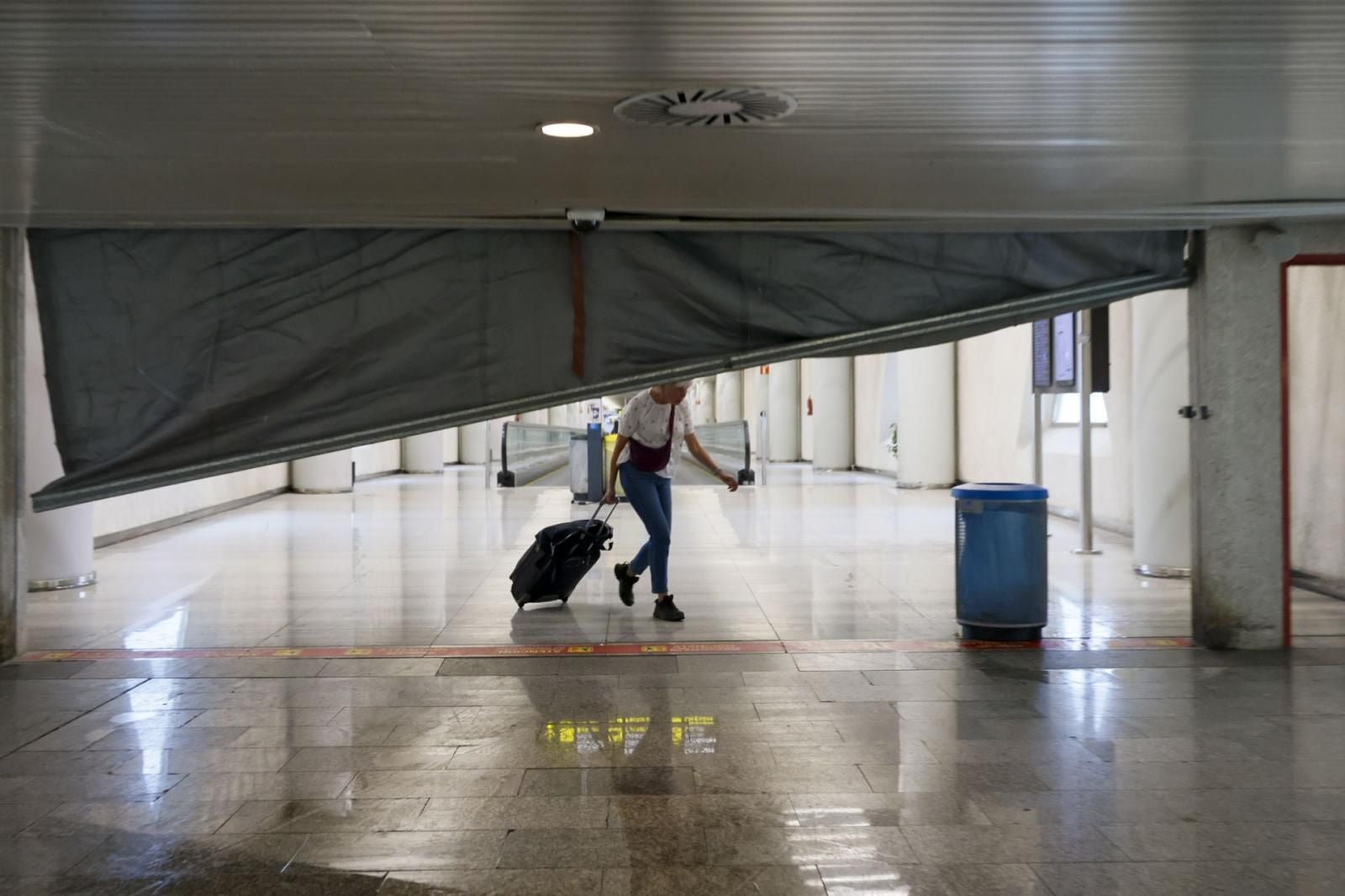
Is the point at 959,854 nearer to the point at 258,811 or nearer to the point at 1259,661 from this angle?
the point at 258,811

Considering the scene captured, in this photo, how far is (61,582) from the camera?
9.58m

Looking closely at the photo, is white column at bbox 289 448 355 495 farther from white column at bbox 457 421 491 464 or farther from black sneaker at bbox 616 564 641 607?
white column at bbox 457 421 491 464

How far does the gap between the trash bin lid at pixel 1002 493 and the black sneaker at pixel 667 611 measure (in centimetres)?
195

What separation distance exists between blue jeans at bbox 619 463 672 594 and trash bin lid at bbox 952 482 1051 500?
1.87m

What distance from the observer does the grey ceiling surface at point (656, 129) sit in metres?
3.42

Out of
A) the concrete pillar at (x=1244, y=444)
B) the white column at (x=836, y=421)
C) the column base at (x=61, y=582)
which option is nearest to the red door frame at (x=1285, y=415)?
the concrete pillar at (x=1244, y=444)

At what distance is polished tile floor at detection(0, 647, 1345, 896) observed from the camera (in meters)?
3.62

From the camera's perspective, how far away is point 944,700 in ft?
18.8

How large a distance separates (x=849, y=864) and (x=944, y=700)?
221 cm

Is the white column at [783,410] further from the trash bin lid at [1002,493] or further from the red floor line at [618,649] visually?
the red floor line at [618,649]

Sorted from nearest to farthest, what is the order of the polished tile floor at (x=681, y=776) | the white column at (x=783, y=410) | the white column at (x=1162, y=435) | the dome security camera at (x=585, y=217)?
the polished tile floor at (x=681, y=776), the dome security camera at (x=585, y=217), the white column at (x=1162, y=435), the white column at (x=783, y=410)

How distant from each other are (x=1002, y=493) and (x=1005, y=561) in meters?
0.39

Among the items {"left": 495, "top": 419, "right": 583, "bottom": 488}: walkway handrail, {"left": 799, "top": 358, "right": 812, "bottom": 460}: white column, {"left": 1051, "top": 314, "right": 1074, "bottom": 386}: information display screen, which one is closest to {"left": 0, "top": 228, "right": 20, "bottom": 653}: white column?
{"left": 1051, "top": 314, "right": 1074, "bottom": 386}: information display screen

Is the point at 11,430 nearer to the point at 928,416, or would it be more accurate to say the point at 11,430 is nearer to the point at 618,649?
the point at 618,649
